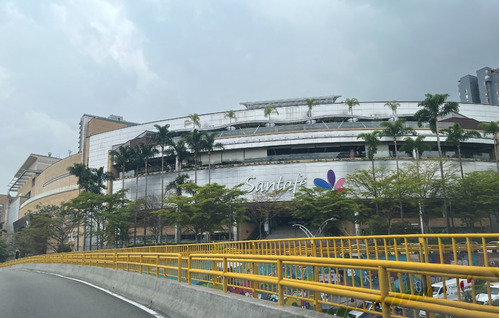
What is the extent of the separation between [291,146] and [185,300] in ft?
174

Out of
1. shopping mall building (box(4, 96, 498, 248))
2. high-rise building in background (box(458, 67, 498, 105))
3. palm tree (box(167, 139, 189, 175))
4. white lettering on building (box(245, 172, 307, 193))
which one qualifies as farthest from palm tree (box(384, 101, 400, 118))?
high-rise building in background (box(458, 67, 498, 105))

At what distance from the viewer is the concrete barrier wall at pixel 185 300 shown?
5.89 metres

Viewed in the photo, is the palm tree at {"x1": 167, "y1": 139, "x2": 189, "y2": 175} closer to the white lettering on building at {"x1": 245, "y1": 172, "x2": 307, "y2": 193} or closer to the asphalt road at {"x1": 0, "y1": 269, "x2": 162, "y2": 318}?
the white lettering on building at {"x1": 245, "y1": 172, "x2": 307, "y2": 193}

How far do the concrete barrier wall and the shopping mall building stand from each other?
39645 millimetres

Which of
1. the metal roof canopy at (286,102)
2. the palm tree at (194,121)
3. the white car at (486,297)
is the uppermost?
the metal roof canopy at (286,102)

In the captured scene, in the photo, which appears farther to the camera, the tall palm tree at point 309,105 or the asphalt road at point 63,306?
the tall palm tree at point 309,105

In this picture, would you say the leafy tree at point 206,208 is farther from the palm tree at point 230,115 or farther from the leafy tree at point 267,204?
the palm tree at point 230,115

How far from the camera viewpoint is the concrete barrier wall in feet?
19.3

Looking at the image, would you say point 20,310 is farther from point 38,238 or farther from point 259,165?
point 38,238

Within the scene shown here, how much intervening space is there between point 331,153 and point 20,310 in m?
52.2

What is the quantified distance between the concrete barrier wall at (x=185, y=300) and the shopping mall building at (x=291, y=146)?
3965 cm

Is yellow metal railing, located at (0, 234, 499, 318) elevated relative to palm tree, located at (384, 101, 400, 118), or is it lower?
lower

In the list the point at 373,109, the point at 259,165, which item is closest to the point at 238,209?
the point at 259,165

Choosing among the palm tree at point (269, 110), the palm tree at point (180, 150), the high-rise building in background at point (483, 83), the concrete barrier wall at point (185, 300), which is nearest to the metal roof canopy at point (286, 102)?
the palm tree at point (269, 110)
